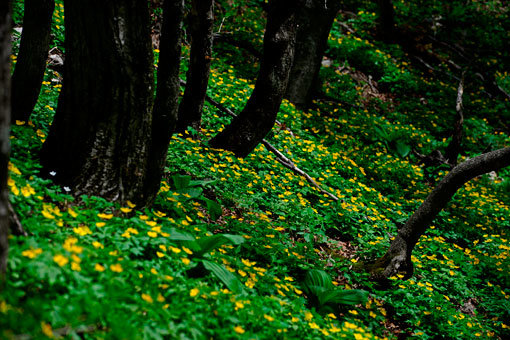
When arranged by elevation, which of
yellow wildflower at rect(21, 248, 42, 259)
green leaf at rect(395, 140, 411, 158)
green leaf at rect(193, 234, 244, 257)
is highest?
green leaf at rect(395, 140, 411, 158)

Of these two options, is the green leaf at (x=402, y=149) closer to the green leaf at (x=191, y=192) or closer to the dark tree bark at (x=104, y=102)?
the green leaf at (x=191, y=192)

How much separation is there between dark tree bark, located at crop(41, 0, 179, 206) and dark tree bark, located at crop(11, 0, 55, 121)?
0.80m

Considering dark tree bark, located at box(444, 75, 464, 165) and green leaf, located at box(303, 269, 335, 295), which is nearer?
green leaf, located at box(303, 269, 335, 295)

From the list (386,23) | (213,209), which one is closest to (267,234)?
(213,209)

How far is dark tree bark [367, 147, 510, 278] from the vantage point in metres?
→ 4.38

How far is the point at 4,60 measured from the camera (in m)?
1.55

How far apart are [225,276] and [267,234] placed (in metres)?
1.37

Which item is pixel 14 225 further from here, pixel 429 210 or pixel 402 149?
pixel 402 149

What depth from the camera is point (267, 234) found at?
4312 millimetres

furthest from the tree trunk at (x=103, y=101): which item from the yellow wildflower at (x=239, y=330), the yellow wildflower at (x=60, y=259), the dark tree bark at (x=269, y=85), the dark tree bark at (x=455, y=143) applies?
the dark tree bark at (x=455, y=143)

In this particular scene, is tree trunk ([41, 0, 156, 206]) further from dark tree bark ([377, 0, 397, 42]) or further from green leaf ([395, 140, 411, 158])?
dark tree bark ([377, 0, 397, 42])

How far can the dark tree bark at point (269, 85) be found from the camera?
17.7ft

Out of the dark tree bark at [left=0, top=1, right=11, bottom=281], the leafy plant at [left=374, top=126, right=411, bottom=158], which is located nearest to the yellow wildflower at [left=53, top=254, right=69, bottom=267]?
the dark tree bark at [left=0, top=1, right=11, bottom=281]

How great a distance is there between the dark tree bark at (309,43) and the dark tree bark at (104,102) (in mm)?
5613
